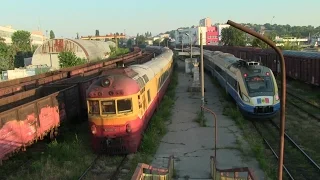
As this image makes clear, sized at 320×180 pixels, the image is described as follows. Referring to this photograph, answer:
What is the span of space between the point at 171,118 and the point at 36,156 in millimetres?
8819

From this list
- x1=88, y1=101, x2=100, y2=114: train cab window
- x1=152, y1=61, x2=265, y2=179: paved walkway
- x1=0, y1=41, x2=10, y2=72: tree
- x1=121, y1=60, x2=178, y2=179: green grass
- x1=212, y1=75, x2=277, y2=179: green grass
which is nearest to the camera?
x1=212, y1=75, x2=277, y2=179: green grass

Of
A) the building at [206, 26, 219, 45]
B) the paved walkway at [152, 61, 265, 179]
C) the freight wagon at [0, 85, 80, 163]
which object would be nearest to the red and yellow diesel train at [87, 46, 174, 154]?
the paved walkway at [152, 61, 265, 179]

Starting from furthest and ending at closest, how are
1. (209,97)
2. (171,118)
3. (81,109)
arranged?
(209,97)
(171,118)
(81,109)

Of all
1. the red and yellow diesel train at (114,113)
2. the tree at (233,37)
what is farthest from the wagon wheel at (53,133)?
the tree at (233,37)

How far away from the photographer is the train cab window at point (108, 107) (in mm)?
12718

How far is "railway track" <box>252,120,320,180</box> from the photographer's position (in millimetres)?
11248

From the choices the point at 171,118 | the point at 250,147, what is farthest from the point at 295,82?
the point at 250,147

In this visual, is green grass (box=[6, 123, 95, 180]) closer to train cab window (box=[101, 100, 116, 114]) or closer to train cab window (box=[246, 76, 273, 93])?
train cab window (box=[101, 100, 116, 114])

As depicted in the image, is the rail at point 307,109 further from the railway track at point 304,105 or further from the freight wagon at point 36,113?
the freight wagon at point 36,113

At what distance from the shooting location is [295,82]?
3181 cm

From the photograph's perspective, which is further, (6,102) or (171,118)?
(171,118)

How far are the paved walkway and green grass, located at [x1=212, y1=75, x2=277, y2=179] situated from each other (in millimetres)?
215

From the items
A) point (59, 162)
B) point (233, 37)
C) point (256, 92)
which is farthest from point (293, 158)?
point (233, 37)

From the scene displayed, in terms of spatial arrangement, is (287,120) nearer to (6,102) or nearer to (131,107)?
(131,107)
